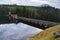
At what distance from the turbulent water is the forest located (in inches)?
10.3

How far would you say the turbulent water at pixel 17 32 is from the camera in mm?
3596

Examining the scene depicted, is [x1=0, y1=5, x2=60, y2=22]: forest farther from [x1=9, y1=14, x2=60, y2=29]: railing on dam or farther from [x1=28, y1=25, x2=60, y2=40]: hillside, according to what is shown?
[x1=28, y1=25, x2=60, y2=40]: hillside

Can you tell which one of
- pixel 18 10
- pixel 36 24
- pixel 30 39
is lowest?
pixel 30 39

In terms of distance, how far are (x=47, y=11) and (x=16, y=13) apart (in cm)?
73

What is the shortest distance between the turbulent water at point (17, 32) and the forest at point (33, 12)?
0.85 ft

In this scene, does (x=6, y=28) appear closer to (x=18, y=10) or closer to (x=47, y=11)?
(x=18, y=10)

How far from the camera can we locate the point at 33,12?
3703 mm

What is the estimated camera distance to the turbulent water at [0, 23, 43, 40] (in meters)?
3.60

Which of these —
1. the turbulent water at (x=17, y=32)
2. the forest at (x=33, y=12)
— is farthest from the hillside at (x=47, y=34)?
the forest at (x=33, y=12)

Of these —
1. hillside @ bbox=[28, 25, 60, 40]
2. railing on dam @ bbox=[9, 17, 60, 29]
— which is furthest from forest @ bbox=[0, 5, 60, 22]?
hillside @ bbox=[28, 25, 60, 40]

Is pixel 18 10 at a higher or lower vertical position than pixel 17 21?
higher

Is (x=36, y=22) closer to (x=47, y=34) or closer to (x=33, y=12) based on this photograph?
(x=33, y=12)

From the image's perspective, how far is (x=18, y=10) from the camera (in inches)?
147

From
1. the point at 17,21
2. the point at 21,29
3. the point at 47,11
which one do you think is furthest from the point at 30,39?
A: the point at 47,11
